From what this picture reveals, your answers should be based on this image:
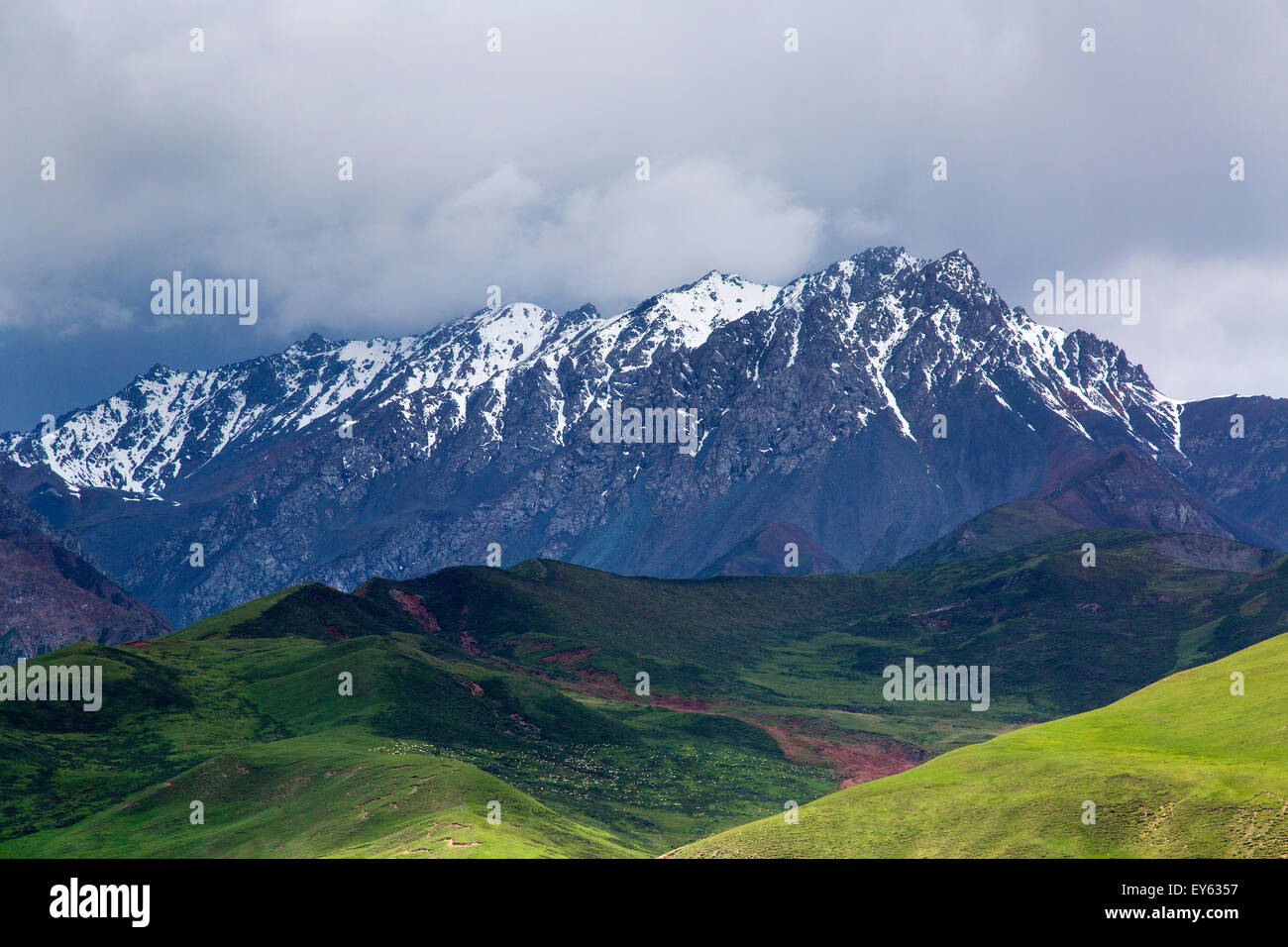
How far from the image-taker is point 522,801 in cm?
13488

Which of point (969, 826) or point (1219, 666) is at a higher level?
point (1219, 666)

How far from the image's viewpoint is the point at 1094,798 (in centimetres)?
9625

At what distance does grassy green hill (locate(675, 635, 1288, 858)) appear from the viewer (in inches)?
3529

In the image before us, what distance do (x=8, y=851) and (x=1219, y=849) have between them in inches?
4634

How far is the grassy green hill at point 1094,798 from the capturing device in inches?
3529
